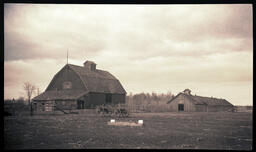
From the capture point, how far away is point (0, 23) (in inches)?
600

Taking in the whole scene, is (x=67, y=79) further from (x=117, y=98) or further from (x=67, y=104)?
(x=117, y=98)

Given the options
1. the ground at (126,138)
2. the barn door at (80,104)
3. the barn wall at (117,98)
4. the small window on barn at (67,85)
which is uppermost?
the small window on barn at (67,85)

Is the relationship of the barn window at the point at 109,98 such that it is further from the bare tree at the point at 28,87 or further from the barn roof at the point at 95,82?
the bare tree at the point at 28,87

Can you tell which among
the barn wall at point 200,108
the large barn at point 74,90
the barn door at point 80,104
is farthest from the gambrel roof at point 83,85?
the barn wall at point 200,108

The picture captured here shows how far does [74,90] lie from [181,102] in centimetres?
1487

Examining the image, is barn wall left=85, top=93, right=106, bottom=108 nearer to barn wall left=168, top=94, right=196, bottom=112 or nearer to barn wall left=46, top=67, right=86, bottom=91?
barn wall left=46, top=67, right=86, bottom=91

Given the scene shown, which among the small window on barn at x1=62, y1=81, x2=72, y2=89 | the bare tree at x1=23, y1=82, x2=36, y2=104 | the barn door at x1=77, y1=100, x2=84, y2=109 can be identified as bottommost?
the barn door at x1=77, y1=100, x2=84, y2=109

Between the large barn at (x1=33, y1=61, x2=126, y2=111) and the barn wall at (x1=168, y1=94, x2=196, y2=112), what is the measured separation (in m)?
6.92

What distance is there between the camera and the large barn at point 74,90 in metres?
35.7

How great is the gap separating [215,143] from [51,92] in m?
27.2

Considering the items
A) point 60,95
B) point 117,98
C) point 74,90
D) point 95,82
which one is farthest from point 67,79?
point 117,98

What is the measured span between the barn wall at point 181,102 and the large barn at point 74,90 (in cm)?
692

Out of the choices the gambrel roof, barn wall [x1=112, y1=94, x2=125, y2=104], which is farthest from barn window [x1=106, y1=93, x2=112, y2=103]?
the gambrel roof

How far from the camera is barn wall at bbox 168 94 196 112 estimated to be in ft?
115
